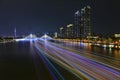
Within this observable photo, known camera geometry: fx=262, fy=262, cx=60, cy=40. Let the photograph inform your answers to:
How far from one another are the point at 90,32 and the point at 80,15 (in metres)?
15.5

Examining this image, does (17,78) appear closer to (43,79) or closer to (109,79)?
(43,79)

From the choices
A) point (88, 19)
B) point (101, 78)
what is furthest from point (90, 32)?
point (101, 78)

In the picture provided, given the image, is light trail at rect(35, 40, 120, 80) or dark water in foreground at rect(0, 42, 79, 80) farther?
light trail at rect(35, 40, 120, 80)

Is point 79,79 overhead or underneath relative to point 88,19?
underneath

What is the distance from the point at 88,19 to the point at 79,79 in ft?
587

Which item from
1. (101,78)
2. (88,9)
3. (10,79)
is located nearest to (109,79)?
(101,78)

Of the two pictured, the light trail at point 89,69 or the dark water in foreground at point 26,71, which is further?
the light trail at point 89,69

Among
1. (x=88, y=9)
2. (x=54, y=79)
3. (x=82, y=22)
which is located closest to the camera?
(x=54, y=79)

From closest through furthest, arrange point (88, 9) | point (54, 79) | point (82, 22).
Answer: point (54, 79), point (88, 9), point (82, 22)

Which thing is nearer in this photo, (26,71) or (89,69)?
(26,71)

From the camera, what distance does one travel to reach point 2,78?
11.6 meters

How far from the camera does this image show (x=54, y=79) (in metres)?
11.0

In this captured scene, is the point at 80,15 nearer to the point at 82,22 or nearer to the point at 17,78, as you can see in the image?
the point at 82,22

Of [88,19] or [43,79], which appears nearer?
[43,79]
